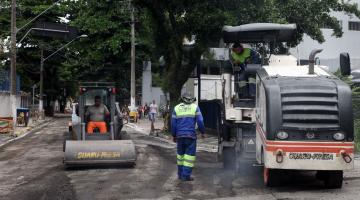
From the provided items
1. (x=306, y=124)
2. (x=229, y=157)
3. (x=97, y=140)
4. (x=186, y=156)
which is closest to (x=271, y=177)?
(x=306, y=124)

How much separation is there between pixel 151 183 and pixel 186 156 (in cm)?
92

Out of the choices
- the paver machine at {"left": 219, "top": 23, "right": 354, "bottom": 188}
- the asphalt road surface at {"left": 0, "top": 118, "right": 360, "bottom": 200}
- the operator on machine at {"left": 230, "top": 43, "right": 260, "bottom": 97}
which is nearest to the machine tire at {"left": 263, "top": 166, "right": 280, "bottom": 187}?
the paver machine at {"left": 219, "top": 23, "right": 354, "bottom": 188}

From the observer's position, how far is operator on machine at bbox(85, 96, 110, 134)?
51.3ft

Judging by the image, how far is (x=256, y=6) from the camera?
25047 millimetres

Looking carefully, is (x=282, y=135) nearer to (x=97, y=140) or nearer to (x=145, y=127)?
(x=97, y=140)

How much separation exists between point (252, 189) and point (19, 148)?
12.8 meters

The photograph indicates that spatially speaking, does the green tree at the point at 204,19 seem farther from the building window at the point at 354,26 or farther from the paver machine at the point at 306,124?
the building window at the point at 354,26

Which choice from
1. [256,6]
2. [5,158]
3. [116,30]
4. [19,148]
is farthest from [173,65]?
[116,30]

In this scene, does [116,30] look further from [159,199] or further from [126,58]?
[159,199]

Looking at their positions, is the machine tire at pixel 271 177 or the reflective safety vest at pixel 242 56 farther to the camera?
the reflective safety vest at pixel 242 56

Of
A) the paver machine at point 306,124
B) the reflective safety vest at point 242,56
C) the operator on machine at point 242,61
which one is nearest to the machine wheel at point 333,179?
the paver machine at point 306,124

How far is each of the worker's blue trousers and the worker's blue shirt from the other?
0.46 feet

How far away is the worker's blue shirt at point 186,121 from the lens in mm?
11953

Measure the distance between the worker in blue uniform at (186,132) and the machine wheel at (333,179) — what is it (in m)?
2.70
